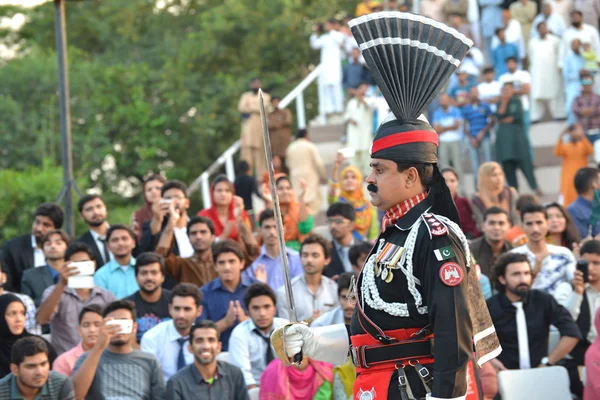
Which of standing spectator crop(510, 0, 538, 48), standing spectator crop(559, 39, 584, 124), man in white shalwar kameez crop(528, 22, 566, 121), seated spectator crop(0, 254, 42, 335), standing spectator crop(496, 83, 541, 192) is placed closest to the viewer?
seated spectator crop(0, 254, 42, 335)

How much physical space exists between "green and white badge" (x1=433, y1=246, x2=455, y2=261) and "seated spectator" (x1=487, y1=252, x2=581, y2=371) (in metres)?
4.29

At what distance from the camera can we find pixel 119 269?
10047 mm

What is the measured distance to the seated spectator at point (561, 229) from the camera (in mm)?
10898

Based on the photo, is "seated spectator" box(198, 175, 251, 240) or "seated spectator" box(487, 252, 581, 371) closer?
"seated spectator" box(487, 252, 581, 371)

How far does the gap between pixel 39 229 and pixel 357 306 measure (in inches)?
240

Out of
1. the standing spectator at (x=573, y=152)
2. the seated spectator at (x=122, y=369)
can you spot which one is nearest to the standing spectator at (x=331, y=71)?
the standing spectator at (x=573, y=152)

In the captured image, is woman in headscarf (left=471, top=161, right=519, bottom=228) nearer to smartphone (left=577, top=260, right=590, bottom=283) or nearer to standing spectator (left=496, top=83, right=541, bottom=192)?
smartphone (left=577, top=260, right=590, bottom=283)

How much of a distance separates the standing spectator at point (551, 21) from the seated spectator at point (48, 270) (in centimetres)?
943

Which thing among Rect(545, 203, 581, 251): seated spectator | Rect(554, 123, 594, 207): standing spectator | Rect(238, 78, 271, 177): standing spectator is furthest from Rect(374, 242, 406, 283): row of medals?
Rect(238, 78, 271, 177): standing spectator

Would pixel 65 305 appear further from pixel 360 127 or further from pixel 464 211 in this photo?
pixel 360 127

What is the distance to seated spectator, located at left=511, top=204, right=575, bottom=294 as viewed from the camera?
974 centimetres

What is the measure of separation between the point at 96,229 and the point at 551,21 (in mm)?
9080

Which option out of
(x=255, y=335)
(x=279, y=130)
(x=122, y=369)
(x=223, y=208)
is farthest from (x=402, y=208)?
(x=279, y=130)

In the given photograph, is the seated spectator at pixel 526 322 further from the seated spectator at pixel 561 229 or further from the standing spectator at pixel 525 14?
the standing spectator at pixel 525 14
